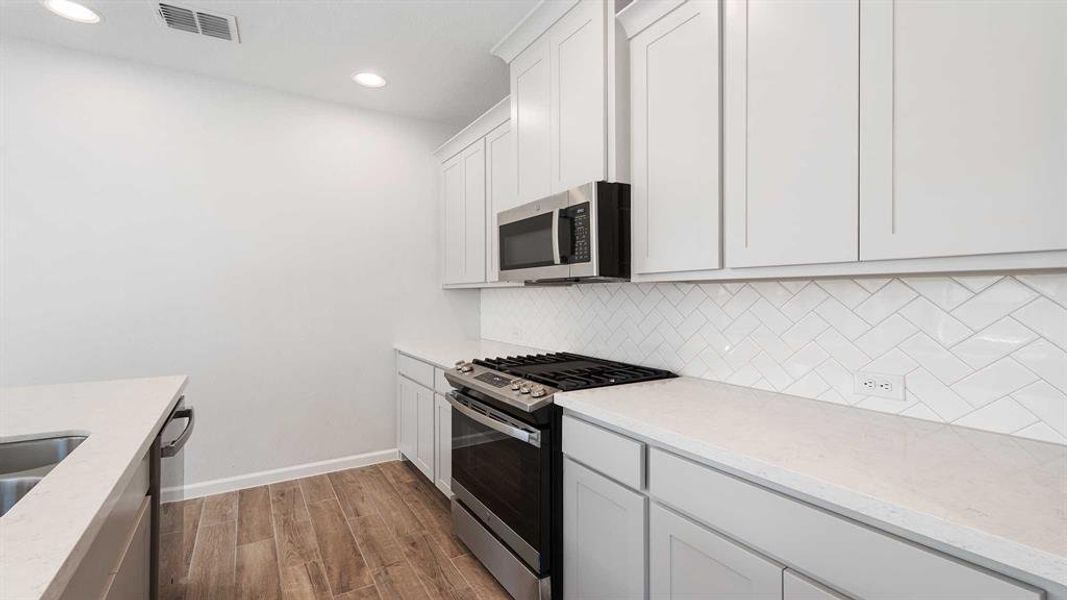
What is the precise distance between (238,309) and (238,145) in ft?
3.43

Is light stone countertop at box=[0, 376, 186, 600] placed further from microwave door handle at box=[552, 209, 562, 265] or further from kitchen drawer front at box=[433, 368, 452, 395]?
microwave door handle at box=[552, 209, 562, 265]

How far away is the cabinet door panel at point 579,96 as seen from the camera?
1912mm

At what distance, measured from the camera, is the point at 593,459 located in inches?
62.3

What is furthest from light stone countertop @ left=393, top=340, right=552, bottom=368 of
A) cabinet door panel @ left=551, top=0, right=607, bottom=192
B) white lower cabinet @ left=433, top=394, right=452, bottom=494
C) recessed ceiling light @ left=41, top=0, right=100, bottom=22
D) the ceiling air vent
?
recessed ceiling light @ left=41, top=0, right=100, bottom=22

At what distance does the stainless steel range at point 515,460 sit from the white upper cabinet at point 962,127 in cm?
108

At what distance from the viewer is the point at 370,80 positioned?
3.01 m

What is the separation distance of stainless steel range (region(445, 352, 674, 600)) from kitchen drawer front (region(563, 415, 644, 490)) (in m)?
0.09

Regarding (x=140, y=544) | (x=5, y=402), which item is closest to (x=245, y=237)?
(x=5, y=402)

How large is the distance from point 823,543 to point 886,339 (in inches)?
29.7

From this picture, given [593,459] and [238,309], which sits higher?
[238,309]

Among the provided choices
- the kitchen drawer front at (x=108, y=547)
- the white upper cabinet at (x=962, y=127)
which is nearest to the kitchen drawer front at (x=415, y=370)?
the kitchen drawer front at (x=108, y=547)

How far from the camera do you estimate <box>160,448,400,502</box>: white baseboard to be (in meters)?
2.99

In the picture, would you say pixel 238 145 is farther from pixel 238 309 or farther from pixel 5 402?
pixel 5 402

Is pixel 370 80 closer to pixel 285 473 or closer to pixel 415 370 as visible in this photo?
pixel 415 370
